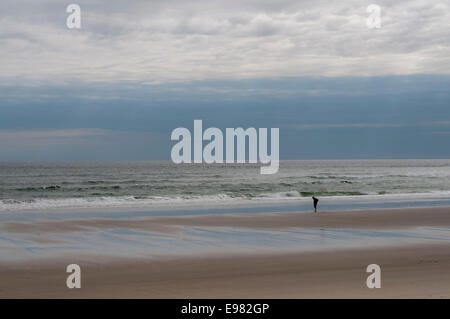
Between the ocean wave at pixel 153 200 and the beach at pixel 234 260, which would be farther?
the ocean wave at pixel 153 200

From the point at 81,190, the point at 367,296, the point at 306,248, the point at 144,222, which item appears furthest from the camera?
the point at 81,190

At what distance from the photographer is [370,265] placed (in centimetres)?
1034

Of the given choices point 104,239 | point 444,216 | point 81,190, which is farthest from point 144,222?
point 81,190

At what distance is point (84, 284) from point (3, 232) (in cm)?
918

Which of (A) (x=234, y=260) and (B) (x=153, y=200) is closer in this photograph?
(A) (x=234, y=260)

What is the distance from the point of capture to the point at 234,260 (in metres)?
11.2

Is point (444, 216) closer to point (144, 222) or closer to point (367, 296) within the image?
point (144, 222)

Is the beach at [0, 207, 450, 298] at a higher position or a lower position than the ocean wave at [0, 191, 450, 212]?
lower

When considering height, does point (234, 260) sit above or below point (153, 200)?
below

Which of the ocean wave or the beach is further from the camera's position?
the ocean wave

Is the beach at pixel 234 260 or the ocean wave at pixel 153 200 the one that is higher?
the ocean wave at pixel 153 200

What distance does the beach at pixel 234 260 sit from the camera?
8.31 m

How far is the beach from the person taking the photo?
831cm
